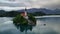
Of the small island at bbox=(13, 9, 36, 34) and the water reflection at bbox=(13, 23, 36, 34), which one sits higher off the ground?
the small island at bbox=(13, 9, 36, 34)

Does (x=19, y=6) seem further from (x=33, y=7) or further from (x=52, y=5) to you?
(x=52, y=5)

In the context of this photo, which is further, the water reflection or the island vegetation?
the water reflection

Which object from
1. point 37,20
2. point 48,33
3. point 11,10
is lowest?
point 48,33

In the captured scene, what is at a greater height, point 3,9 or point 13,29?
point 3,9

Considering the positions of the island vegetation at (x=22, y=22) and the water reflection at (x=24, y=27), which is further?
the water reflection at (x=24, y=27)

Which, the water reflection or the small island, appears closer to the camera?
the small island

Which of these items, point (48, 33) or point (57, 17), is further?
point (57, 17)

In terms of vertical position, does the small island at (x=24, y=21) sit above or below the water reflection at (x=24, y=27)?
above

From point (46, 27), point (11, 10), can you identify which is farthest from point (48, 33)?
point (11, 10)
